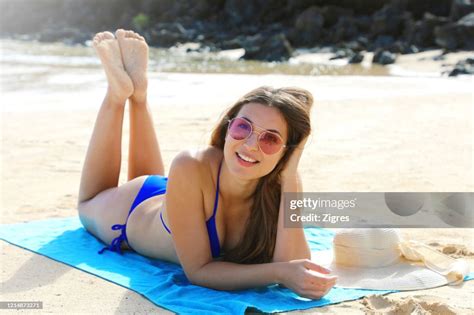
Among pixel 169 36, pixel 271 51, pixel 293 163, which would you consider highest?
pixel 293 163

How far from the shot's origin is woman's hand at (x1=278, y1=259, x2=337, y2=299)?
2.94m

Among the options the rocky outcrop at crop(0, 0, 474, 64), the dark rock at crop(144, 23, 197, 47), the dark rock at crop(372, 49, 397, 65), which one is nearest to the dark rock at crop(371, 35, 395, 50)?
the rocky outcrop at crop(0, 0, 474, 64)

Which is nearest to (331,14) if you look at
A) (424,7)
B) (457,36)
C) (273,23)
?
(424,7)

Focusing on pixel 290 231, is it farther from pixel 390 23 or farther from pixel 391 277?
pixel 390 23

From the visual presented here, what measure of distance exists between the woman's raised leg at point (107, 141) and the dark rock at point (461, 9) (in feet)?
72.8

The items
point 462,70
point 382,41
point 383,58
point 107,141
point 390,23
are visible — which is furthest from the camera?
point 390,23

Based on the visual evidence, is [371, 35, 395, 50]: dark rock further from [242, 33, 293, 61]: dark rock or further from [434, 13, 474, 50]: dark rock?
[242, 33, 293, 61]: dark rock

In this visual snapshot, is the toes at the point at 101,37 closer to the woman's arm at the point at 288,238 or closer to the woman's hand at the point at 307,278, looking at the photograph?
the woman's arm at the point at 288,238

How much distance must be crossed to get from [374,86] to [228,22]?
2324cm

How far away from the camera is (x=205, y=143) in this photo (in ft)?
12.1

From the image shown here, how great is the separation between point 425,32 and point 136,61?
2070 cm

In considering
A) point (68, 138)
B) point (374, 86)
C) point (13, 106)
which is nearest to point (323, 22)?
point (374, 86)

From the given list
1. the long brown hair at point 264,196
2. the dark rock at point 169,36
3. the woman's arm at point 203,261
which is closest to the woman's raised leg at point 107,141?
the long brown hair at point 264,196

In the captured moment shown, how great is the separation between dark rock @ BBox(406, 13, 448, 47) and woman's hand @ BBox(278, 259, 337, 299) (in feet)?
68.9
